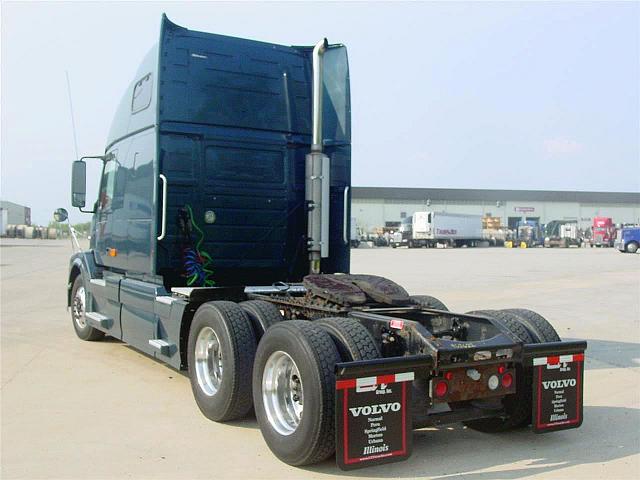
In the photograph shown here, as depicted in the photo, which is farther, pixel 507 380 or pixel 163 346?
pixel 163 346

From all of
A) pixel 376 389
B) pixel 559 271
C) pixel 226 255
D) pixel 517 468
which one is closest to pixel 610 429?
pixel 517 468

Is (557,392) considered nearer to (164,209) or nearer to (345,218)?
(345,218)

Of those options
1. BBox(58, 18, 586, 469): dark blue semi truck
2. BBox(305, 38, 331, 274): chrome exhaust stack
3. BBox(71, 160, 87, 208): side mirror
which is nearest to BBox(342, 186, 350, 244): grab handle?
BBox(58, 18, 586, 469): dark blue semi truck

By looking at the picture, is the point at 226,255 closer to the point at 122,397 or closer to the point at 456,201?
the point at 122,397

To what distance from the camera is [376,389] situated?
14.3 ft

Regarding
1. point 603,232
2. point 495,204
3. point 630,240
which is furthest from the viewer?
point 495,204

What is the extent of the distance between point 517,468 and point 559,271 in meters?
22.8

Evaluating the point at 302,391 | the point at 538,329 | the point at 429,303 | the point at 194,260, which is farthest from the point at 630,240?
the point at 302,391

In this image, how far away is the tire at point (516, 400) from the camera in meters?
5.16

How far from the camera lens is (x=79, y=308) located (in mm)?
9992

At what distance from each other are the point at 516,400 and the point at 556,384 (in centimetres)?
33

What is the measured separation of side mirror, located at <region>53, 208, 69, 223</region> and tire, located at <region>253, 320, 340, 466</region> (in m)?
5.69

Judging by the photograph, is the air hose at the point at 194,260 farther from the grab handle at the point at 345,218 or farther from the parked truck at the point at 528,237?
the parked truck at the point at 528,237

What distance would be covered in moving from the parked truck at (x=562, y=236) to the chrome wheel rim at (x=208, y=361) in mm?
64017
